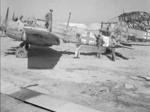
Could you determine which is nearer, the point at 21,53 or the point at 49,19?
the point at 21,53

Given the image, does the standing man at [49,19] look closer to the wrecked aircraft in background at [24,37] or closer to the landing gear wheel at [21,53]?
the wrecked aircraft in background at [24,37]

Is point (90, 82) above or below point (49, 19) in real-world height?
below

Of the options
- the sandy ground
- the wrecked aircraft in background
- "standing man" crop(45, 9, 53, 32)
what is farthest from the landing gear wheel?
"standing man" crop(45, 9, 53, 32)

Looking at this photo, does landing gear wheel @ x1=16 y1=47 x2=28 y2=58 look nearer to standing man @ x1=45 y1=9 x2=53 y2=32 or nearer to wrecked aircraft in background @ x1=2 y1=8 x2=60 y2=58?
wrecked aircraft in background @ x1=2 y1=8 x2=60 y2=58

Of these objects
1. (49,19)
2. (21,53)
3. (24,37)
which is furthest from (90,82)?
(49,19)

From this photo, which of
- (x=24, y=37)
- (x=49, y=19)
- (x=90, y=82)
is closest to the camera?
(x=90, y=82)

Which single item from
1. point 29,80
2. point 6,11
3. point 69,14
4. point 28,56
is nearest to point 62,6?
point 69,14

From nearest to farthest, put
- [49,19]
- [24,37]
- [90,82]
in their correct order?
1. [90,82]
2. [24,37]
3. [49,19]

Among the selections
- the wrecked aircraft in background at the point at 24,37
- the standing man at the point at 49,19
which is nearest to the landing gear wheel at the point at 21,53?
the wrecked aircraft in background at the point at 24,37

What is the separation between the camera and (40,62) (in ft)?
28.3

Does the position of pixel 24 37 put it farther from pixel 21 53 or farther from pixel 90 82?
pixel 90 82

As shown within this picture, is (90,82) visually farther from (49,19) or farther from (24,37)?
(49,19)

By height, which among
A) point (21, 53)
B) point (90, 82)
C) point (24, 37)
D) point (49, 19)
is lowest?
point (90, 82)

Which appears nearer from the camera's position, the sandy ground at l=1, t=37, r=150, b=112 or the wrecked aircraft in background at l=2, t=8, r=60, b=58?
the sandy ground at l=1, t=37, r=150, b=112
